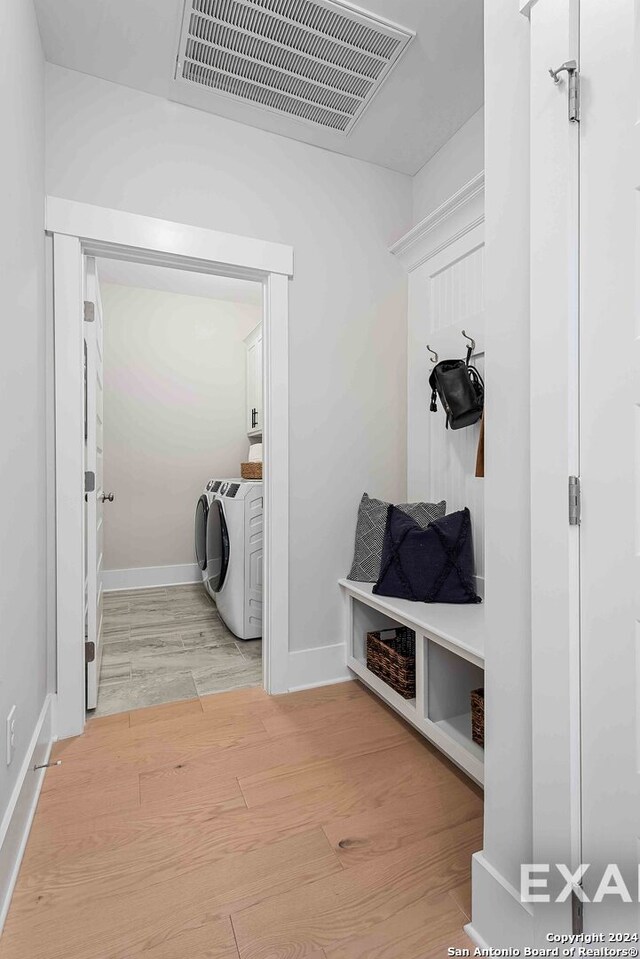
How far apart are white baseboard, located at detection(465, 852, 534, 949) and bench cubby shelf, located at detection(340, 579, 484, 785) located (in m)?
0.46

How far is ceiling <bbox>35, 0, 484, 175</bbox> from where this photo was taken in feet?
5.52

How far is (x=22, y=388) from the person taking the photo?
1.46 metres

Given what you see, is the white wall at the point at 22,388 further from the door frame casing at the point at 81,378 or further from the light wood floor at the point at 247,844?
the light wood floor at the point at 247,844

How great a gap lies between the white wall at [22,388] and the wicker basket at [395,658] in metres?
1.32

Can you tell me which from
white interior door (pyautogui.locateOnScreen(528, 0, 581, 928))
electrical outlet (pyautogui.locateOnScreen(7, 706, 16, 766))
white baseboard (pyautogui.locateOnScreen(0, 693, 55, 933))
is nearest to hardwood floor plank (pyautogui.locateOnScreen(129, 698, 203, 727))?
white baseboard (pyautogui.locateOnScreen(0, 693, 55, 933))

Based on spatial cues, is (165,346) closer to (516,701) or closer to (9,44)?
(9,44)

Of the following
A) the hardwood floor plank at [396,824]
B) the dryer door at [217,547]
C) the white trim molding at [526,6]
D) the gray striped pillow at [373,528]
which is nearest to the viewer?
the white trim molding at [526,6]

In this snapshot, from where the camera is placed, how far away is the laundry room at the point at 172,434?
3598mm

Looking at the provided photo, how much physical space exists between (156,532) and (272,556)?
241 centimetres

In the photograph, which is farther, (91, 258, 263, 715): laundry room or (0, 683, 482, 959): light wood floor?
(91, 258, 263, 715): laundry room

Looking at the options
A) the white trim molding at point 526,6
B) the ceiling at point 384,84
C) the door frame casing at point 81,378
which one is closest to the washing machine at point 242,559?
the door frame casing at point 81,378

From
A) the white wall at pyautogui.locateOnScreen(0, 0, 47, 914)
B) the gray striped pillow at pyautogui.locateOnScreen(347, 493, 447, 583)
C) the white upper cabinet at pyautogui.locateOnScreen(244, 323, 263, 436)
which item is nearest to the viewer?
the white wall at pyautogui.locateOnScreen(0, 0, 47, 914)

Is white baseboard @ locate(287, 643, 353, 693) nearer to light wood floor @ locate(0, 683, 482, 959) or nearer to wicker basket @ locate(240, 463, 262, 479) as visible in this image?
light wood floor @ locate(0, 683, 482, 959)

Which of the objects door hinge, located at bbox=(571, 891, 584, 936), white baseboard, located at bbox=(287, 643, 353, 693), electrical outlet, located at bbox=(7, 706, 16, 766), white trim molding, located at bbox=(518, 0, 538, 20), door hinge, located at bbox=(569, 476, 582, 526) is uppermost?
white trim molding, located at bbox=(518, 0, 538, 20)
